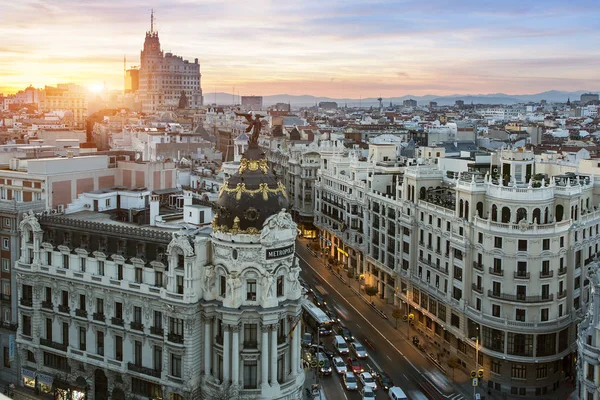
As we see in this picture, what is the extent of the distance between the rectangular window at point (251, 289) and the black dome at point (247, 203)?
17.9 feet

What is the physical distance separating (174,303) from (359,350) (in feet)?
110

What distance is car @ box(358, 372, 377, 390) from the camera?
89188 mm

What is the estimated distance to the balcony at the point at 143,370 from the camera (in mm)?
79688

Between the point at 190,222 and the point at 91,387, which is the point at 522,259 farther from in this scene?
the point at 91,387

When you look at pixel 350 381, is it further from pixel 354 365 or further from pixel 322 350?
pixel 322 350

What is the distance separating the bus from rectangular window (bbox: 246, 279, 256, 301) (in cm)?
3121

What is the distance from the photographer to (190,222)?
88.6 m

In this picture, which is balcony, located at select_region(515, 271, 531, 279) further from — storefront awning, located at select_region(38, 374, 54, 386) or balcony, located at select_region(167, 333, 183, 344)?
storefront awning, located at select_region(38, 374, 54, 386)

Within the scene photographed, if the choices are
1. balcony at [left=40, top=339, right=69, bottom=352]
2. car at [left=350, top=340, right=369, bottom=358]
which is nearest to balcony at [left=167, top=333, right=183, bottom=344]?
balcony at [left=40, top=339, right=69, bottom=352]

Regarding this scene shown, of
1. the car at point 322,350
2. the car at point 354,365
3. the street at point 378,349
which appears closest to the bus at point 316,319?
the street at point 378,349

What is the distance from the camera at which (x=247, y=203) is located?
76.8m

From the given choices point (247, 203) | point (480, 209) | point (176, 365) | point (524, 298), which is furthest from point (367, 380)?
point (247, 203)

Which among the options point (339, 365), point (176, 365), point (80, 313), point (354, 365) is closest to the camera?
point (176, 365)

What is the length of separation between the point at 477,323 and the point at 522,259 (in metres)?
10.8
